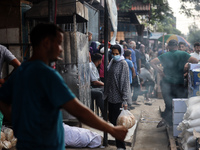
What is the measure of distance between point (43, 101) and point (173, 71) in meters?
5.39

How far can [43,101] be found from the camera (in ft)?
6.44

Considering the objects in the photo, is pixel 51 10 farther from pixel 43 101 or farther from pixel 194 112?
pixel 194 112

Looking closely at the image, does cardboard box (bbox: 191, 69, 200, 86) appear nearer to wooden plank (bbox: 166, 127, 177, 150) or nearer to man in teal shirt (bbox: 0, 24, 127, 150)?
wooden plank (bbox: 166, 127, 177, 150)

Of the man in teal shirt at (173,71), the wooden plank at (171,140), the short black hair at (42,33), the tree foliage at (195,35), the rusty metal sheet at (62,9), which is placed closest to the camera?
the short black hair at (42,33)

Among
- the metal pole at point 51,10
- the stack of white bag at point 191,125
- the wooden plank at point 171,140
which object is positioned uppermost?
the metal pole at point 51,10

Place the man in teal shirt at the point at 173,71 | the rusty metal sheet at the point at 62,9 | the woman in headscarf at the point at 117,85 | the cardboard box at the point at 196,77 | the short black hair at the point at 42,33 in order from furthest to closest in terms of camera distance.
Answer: the man in teal shirt at the point at 173,71
the rusty metal sheet at the point at 62,9
the cardboard box at the point at 196,77
the woman in headscarf at the point at 117,85
the short black hair at the point at 42,33

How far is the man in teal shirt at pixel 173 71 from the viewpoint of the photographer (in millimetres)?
6820

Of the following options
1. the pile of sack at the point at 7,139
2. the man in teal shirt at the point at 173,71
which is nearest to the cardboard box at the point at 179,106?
the man in teal shirt at the point at 173,71

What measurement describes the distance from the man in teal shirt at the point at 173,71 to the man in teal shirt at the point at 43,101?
5068mm

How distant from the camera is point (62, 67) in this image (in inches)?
234

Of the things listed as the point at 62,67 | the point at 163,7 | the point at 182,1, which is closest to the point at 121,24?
the point at 163,7

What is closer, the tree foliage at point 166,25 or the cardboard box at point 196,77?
the cardboard box at point 196,77

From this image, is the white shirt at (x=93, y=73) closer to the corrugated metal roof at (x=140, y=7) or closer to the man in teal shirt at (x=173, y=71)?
the man in teal shirt at (x=173, y=71)

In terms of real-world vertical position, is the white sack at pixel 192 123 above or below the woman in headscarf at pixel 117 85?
below
